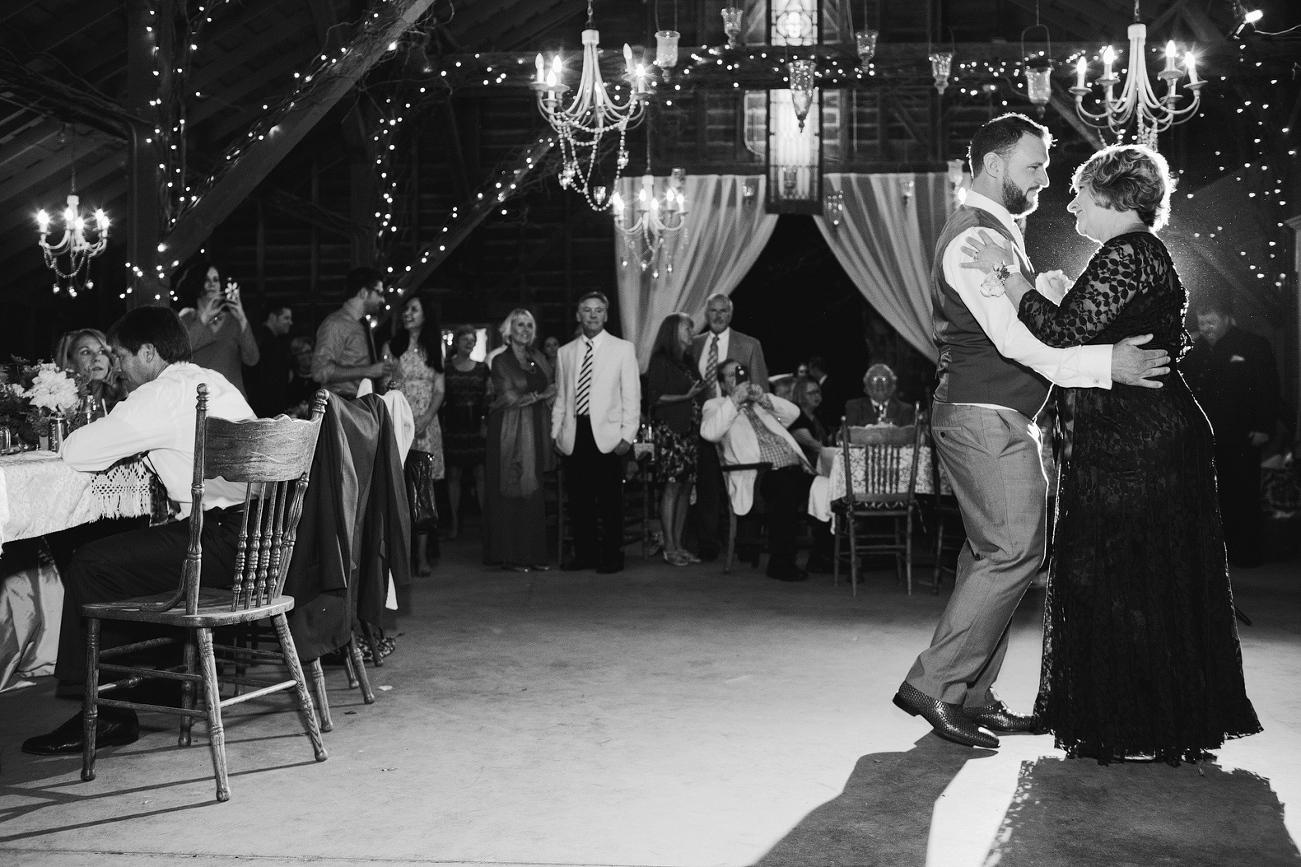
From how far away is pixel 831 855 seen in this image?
7.78 feet

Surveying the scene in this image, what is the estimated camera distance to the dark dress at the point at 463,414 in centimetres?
822

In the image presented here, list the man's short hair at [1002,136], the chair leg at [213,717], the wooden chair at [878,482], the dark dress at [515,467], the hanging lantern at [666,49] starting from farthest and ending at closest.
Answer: the hanging lantern at [666,49] < the dark dress at [515,467] < the wooden chair at [878,482] < the man's short hair at [1002,136] < the chair leg at [213,717]

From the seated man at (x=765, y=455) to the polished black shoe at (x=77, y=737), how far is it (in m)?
3.83

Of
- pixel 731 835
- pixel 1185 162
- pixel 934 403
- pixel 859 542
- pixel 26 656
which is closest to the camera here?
pixel 731 835

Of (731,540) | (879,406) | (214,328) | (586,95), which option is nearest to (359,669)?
(731,540)

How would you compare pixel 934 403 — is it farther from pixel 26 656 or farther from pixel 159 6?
pixel 159 6

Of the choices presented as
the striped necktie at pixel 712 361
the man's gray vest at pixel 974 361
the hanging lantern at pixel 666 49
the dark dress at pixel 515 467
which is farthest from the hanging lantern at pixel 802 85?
Answer: the man's gray vest at pixel 974 361

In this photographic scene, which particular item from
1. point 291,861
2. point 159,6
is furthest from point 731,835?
point 159,6

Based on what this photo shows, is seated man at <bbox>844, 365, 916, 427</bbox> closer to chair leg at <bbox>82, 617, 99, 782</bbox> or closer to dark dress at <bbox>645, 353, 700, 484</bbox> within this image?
dark dress at <bbox>645, 353, 700, 484</bbox>

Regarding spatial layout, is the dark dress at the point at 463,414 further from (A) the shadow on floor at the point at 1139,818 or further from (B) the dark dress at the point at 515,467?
(A) the shadow on floor at the point at 1139,818

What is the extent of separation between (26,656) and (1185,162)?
10519 mm

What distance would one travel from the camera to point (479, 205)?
10.5 meters

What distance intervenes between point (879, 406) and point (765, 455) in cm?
83

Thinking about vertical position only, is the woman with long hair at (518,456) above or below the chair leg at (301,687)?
above
